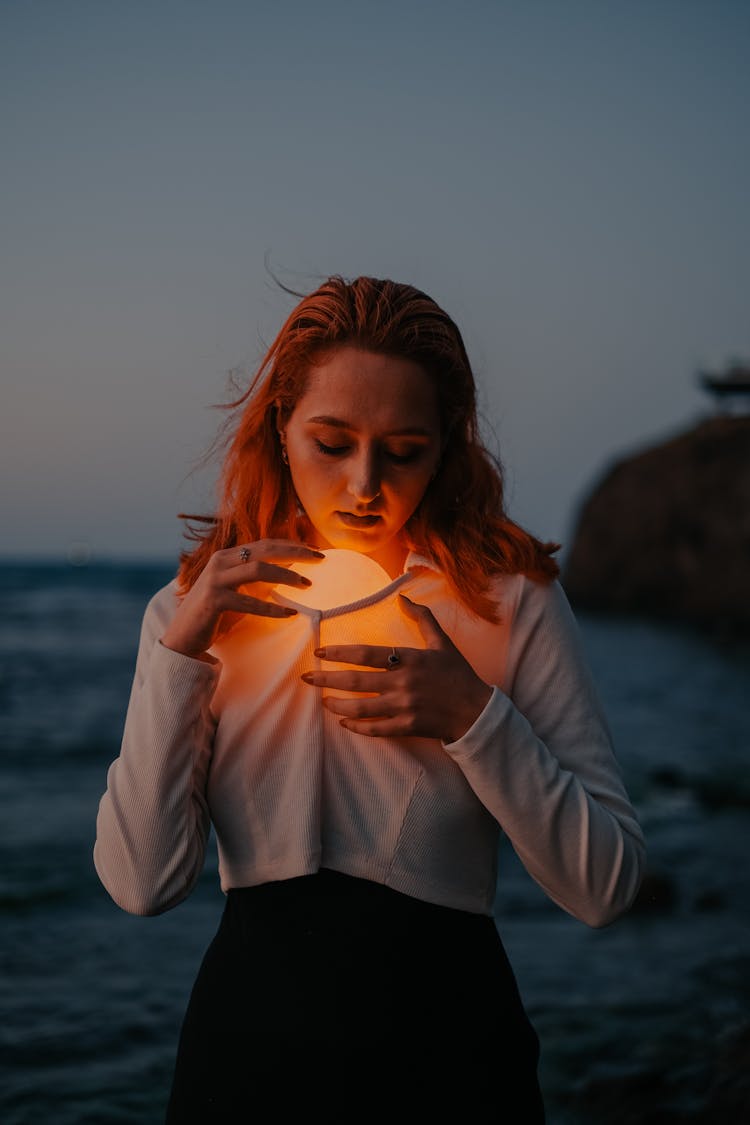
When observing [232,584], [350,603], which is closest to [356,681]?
[350,603]

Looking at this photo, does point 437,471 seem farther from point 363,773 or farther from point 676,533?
point 676,533

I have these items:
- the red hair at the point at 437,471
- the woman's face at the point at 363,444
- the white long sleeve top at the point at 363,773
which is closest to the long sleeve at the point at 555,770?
the white long sleeve top at the point at 363,773

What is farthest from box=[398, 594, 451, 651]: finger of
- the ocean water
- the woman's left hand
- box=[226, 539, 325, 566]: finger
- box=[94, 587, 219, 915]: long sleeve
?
the ocean water

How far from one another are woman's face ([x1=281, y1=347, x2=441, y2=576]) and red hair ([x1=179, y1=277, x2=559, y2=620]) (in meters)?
0.05

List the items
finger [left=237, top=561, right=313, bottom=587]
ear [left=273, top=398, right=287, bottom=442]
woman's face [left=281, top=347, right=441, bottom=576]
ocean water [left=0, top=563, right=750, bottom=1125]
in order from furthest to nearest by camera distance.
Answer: ocean water [left=0, top=563, right=750, bottom=1125] < ear [left=273, top=398, right=287, bottom=442] < woman's face [left=281, top=347, right=441, bottom=576] < finger [left=237, top=561, right=313, bottom=587]

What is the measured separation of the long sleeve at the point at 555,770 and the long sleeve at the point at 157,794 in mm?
501

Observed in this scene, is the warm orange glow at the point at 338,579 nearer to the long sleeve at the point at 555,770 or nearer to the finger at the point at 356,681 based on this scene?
the finger at the point at 356,681

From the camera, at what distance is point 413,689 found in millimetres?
1811

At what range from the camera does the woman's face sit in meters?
1.92

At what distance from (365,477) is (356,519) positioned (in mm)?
108

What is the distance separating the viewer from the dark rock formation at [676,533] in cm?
3572

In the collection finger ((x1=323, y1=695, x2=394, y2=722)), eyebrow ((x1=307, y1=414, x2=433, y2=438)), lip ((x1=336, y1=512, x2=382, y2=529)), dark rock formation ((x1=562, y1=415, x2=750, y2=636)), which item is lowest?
dark rock formation ((x1=562, y1=415, x2=750, y2=636))

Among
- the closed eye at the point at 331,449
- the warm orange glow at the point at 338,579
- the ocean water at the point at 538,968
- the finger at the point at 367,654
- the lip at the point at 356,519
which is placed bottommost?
the ocean water at the point at 538,968

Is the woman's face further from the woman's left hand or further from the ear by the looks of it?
the woman's left hand
